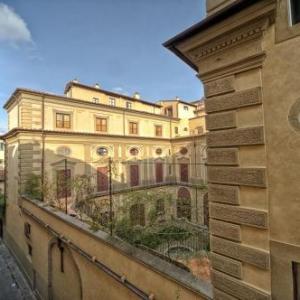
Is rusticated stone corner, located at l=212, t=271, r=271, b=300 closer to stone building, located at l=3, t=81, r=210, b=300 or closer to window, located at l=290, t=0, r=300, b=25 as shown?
stone building, located at l=3, t=81, r=210, b=300

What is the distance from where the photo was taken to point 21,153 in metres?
14.4

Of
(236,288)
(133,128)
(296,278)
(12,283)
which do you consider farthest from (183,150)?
(296,278)

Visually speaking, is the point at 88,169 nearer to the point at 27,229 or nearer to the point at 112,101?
the point at 27,229

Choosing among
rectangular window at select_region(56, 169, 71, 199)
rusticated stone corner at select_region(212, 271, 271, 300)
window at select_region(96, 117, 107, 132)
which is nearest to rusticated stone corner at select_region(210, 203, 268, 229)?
rusticated stone corner at select_region(212, 271, 271, 300)

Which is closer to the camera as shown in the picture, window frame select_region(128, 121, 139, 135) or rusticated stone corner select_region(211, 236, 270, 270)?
rusticated stone corner select_region(211, 236, 270, 270)

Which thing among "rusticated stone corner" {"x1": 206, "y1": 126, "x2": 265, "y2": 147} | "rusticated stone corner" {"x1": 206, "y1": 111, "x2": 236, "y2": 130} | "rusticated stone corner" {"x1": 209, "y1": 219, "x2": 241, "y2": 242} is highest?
"rusticated stone corner" {"x1": 206, "y1": 111, "x2": 236, "y2": 130}

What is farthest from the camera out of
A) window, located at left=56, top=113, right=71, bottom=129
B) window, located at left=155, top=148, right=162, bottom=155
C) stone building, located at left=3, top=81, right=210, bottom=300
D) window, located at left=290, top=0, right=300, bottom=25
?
window, located at left=155, top=148, right=162, bottom=155

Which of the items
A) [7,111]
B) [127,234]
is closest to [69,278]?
[127,234]

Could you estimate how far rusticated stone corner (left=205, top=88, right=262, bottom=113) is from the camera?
320 centimetres

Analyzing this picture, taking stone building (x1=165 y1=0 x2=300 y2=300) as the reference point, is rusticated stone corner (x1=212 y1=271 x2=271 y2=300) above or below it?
below

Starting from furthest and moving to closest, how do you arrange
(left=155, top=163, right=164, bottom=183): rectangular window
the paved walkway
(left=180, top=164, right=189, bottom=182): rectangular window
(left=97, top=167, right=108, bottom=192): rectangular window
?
(left=180, top=164, right=189, bottom=182): rectangular window, (left=155, top=163, right=164, bottom=183): rectangular window, (left=97, top=167, right=108, bottom=192): rectangular window, the paved walkway

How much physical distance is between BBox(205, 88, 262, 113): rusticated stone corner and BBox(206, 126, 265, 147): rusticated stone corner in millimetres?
369

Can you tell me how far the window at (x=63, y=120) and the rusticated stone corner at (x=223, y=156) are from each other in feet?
50.1

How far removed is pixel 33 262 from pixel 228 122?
13.4 metres
